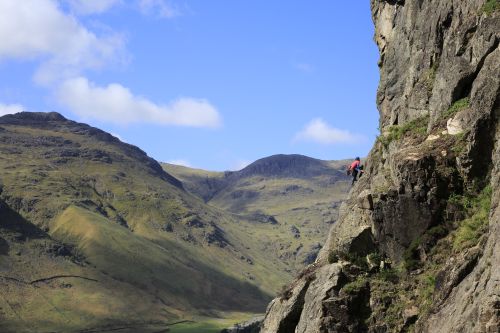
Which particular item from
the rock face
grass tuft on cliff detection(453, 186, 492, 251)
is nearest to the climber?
the rock face

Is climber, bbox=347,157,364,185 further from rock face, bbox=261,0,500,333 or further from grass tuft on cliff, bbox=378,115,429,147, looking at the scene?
rock face, bbox=261,0,500,333

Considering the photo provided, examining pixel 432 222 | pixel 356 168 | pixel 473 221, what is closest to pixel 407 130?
pixel 432 222

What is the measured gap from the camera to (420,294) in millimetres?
27719

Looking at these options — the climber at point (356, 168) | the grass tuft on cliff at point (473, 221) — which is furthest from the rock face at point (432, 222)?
the climber at point (356, 168)

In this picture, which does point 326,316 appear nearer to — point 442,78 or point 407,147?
point 407,147

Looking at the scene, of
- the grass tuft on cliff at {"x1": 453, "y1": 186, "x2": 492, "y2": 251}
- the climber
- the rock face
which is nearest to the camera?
the rock face

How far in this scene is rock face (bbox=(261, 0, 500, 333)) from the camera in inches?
991

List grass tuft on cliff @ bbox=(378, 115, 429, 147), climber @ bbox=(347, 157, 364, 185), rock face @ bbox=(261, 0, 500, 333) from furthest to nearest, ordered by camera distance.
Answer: climber @ bbox=(347, 157, 364, 185) < grass tuft on cliff @ bbox=(378, 115, 429, 147) < rock face @ bbox=(261, 0, 500, 333)

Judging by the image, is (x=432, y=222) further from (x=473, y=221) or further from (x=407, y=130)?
(x=407, y=130)

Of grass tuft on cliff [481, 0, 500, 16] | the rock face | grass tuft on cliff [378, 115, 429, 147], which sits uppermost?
grass tuft on cliff [481, 0, 500, 16]

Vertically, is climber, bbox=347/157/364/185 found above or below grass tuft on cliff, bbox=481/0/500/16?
below

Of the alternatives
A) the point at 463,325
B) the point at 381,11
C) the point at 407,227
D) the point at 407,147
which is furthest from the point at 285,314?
the point at 381,11

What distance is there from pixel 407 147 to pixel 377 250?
5429mm

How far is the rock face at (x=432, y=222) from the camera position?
25.2 meters
